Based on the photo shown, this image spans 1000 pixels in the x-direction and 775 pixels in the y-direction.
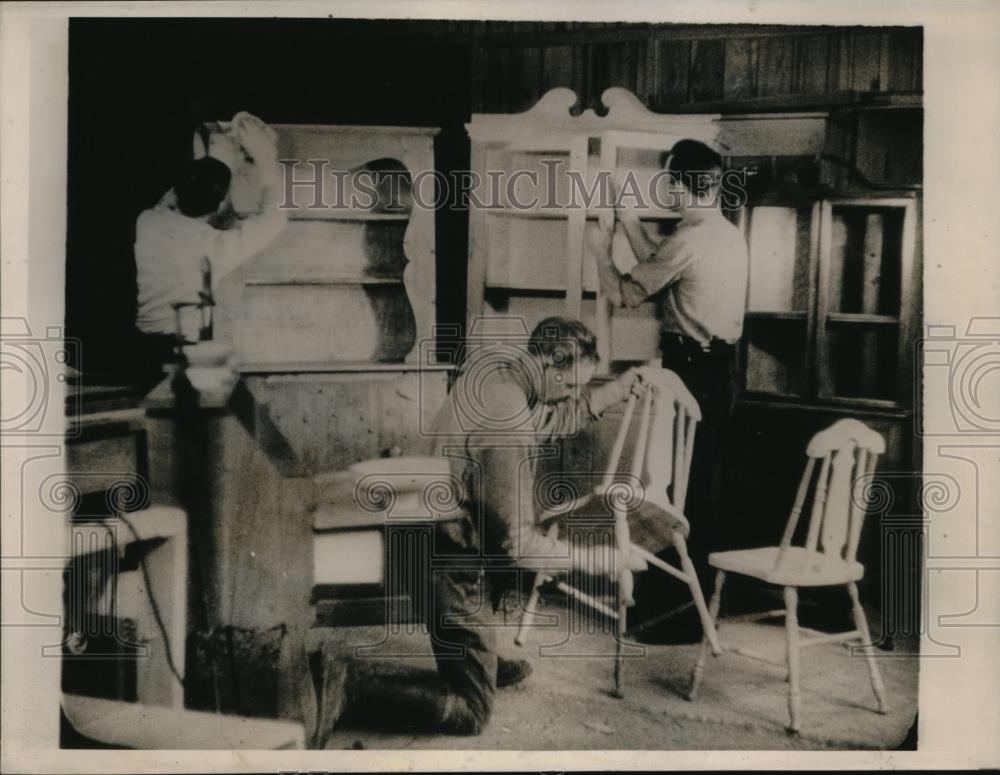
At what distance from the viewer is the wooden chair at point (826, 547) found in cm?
256

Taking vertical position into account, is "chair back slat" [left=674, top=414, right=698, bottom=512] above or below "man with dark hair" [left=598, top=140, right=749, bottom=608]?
below

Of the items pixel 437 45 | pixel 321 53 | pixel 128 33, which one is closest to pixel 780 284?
pixel 437 45

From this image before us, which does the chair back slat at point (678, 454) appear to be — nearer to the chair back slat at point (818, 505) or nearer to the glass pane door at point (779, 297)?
the glass pane door at point (779, 297)

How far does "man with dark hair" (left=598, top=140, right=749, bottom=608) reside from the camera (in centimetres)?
264

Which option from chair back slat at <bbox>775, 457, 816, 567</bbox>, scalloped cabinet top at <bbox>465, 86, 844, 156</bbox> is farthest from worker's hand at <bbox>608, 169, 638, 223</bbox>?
chair back slat at <bbox>775, 457, 816, 567</bbox>

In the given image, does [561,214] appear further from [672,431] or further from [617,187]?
[672,431]

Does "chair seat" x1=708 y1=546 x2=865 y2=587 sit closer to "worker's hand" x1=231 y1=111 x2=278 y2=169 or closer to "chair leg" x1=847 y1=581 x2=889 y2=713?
"chair leg" x1=847 y1=581 x2=889 y2=713

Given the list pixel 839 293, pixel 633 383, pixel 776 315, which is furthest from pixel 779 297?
pixel 633 383

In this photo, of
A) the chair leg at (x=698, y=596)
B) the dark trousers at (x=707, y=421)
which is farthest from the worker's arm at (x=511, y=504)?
the dark trousers at (x=707, y=421)

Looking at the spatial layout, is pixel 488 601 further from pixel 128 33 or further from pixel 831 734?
pixel 128 33

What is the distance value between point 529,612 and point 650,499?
0.54 meters

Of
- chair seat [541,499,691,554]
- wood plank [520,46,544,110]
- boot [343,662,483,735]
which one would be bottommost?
boot [343,662,483,735]

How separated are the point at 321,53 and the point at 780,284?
5.48ft

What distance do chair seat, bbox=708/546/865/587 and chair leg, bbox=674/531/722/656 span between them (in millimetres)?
78
